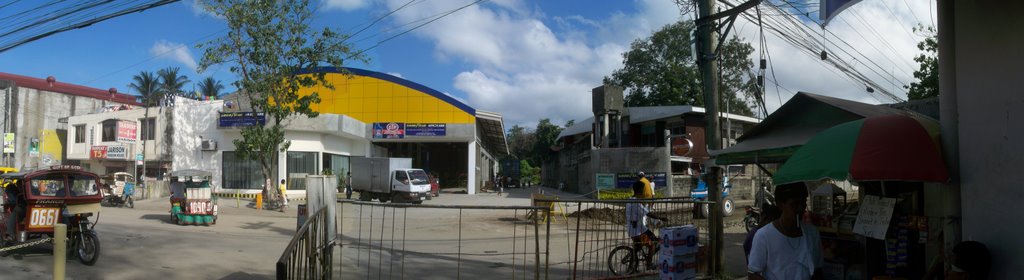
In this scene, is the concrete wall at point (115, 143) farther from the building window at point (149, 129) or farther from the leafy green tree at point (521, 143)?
the leafy green tree at point (521, 143)

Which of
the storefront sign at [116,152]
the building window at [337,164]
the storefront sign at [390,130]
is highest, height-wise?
the storefront sign at [390,130]

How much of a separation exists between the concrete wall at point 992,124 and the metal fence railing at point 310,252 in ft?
15.5

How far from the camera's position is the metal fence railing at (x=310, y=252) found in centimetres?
382

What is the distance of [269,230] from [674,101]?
35668 millimetres

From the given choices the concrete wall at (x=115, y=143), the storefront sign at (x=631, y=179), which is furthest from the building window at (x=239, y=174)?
the storefront sign at (x=631, y=179)

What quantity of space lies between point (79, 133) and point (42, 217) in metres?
32.3

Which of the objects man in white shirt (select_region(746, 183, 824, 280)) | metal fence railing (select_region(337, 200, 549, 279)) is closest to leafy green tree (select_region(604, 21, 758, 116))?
metal fence railing (select_region(337, 200, 549, 279))

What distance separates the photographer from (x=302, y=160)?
30.1m

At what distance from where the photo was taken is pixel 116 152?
33281 mm

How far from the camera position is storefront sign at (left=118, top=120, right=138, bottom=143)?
2904cm

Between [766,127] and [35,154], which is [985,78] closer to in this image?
[766,127]

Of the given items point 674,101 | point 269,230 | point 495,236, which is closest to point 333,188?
point 495,236

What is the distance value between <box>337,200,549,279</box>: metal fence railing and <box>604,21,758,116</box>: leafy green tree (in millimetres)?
32378

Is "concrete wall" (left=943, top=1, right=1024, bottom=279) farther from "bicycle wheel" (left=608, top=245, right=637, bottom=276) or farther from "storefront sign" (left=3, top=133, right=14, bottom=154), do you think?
"storefront sign" (left=3, top=133, right=14, bottom=154)
